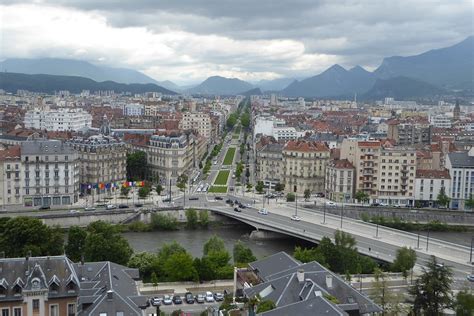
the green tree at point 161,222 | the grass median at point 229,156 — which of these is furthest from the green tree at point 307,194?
the grass median at point 229,156

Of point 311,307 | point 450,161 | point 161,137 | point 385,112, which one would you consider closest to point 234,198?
point 161,137

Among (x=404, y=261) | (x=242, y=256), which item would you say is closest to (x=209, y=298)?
(x=242, y=256)

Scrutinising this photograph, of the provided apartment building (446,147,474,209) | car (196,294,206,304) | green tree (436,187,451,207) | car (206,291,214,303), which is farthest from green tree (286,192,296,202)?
car (196,294,206,304)

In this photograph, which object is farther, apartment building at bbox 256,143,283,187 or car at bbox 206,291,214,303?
apartment building at bbox 256,143,283,187

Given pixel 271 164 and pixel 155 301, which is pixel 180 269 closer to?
pixel 155 301

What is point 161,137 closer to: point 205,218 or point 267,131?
point 205,218

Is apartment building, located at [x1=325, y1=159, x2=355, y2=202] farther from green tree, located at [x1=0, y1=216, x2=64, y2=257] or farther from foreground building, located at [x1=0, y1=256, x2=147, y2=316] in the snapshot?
foreground building, located at [x1=0, y1=256, x2=147, y2=316]
